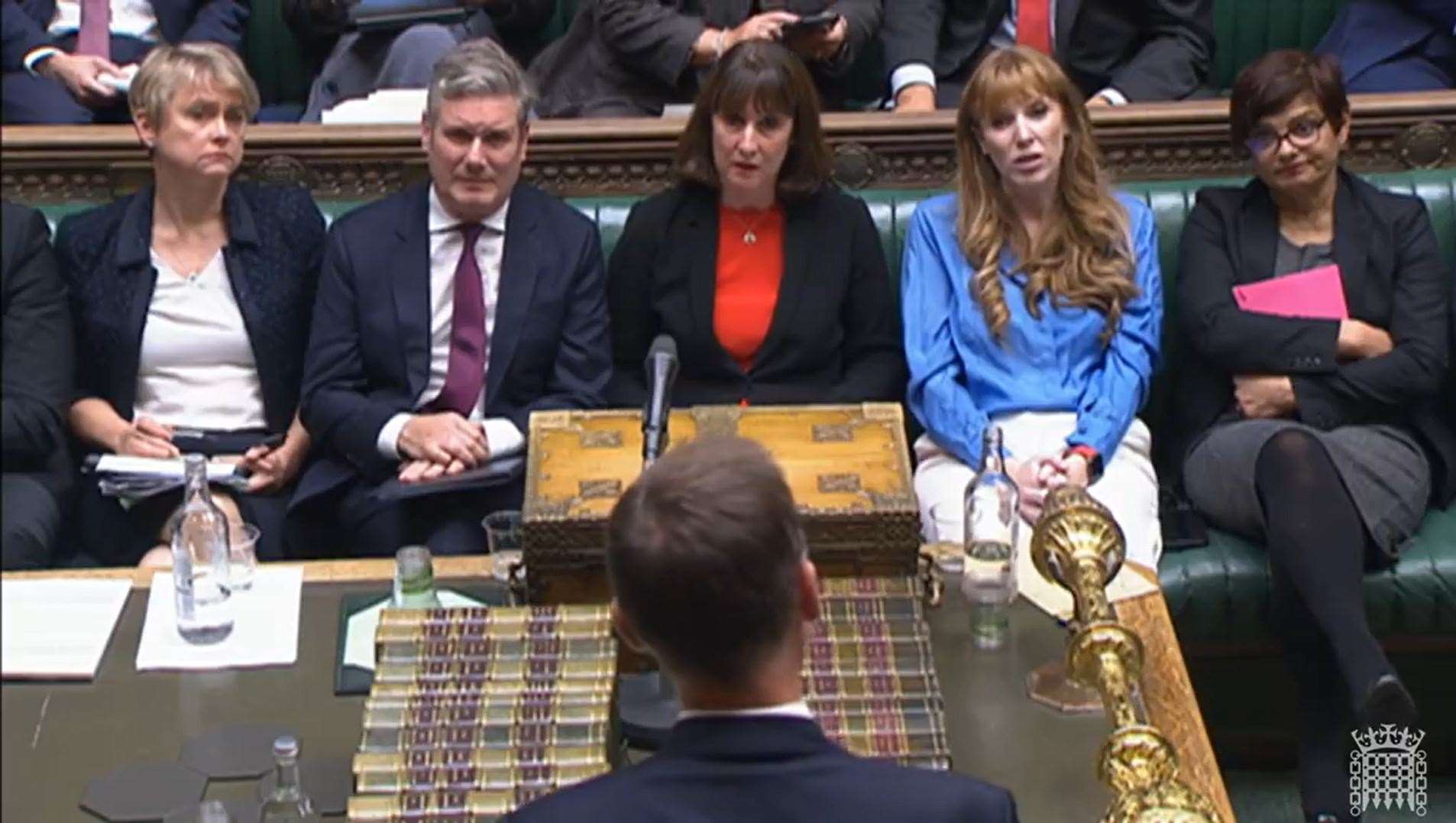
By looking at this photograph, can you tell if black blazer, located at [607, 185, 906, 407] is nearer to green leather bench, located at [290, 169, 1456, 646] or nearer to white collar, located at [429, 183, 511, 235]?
white collar, located at [429, 183, 511, 235]

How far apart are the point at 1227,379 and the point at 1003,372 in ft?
1.41

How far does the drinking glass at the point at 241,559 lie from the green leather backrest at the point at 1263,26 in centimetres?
291

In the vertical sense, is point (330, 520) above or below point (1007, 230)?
below

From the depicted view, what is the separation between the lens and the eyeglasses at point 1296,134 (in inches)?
138

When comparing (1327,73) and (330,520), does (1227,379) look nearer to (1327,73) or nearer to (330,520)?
(1327,73)

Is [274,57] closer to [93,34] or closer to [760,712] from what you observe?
[93,34]

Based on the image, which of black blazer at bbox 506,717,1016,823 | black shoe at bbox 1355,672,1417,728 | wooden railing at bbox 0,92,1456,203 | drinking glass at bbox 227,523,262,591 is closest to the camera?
black blazer at bbox 506,717,1016,823

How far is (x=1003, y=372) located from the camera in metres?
3.52

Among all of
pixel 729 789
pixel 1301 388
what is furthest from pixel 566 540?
pixel 1301 388

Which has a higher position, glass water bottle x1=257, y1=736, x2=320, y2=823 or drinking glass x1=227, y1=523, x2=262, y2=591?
drinking glass x1=227, y1=523, x2=262, y2=591

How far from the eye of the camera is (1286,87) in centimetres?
349

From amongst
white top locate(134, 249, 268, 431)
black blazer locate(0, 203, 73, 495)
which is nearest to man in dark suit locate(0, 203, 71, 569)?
black blazer locate(0, 203, 73, 495)

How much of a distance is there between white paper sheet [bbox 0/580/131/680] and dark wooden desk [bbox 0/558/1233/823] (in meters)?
0.02

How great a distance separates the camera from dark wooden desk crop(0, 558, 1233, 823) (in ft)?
7.06
